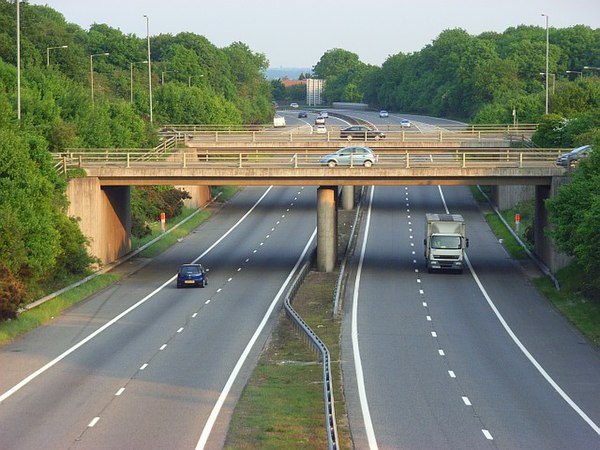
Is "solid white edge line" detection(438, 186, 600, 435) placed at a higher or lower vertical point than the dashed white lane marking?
lower

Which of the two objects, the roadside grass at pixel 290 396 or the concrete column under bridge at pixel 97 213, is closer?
the roadside grass at pixel 290 396

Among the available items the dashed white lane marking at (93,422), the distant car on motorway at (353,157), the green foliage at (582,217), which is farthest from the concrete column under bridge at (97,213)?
the dashed white lane marking at (93,422)

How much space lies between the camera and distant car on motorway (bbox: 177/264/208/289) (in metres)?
67.0

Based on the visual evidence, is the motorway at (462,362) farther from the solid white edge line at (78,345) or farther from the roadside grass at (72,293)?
the roadside grass at (72,293)

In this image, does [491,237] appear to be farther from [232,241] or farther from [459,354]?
[459,354]

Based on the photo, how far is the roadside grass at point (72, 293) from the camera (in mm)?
52269

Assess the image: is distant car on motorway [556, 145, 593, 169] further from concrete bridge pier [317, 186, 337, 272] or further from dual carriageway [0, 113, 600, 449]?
concrete bridge pier [317, 186, 337, 272]

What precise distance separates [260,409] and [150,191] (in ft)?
196

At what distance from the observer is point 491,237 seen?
88500mm

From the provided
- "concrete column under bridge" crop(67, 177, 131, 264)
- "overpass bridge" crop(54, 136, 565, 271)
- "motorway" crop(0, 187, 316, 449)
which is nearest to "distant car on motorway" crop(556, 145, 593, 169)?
"overpass bridge" crop(54, 136, 565, 271)

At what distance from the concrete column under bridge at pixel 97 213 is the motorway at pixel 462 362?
14841 millimetres

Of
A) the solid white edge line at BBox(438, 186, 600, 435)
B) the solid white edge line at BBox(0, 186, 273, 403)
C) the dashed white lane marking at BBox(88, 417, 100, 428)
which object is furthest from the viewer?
the solid white edge line at BBox(0, 186, 273, 403)

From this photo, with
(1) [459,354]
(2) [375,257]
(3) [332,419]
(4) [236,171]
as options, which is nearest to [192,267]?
(4) [236,171]

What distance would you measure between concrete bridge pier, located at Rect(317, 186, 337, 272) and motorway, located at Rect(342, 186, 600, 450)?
2.50m
